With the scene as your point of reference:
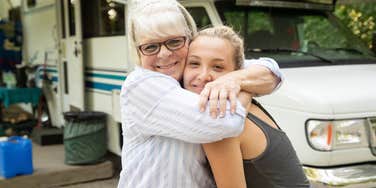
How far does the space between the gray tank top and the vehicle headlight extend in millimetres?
1792

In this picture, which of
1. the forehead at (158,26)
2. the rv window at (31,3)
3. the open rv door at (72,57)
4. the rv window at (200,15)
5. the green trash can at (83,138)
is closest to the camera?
the forehead at (158,26)

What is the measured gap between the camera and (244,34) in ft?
14.0

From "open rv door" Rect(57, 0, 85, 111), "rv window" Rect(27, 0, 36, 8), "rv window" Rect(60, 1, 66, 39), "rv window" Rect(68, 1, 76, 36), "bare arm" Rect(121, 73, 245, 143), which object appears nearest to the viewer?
"bare arm" Rect(121, 73, 245, 143)

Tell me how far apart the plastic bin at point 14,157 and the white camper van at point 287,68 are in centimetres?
98

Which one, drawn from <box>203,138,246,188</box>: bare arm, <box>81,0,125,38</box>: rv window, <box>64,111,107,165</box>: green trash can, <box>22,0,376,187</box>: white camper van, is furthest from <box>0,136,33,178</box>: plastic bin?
<box>203,138,246,188</box>: bare arm

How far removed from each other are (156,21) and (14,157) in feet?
12.6

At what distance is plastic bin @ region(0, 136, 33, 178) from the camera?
4.79 meters

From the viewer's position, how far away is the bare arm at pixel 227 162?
52.8 inches

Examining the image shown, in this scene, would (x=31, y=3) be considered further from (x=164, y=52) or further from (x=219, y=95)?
(x=219, y=95)

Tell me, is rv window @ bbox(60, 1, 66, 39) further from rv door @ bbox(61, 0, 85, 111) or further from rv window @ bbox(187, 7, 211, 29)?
rv window @ bbox(187, 7, 211, 29)

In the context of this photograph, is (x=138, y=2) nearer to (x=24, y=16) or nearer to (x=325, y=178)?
(x=325, y=178)

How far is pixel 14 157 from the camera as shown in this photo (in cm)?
482

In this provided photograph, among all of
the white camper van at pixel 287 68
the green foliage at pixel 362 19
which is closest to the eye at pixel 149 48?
the white camper van at pixel 287 68

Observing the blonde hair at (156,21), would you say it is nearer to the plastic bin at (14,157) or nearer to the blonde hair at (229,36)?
the blonde hair at (229,36)
